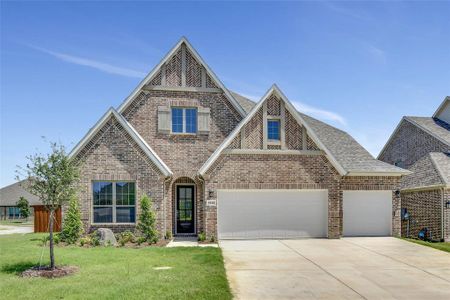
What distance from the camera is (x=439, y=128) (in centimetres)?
2516

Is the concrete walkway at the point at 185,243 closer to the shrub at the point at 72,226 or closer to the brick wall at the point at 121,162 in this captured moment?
the brick wall at the point at 121,162

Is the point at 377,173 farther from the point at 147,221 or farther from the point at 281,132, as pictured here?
the point at 147,221

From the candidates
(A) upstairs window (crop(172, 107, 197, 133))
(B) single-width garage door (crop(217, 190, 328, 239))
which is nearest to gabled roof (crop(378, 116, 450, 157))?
Result: (B) single-width garage door (crop(217, 190, 328, 239))

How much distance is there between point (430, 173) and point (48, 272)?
63.6 feet

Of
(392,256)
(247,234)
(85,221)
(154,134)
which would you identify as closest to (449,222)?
(392,256)

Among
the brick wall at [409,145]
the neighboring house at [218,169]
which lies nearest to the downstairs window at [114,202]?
the neighboring house at [218,169]

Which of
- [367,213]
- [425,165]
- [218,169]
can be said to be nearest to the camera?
[218,169]

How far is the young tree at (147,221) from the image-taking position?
1653 centimetres

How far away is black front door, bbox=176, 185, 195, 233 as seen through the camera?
64.2 ft

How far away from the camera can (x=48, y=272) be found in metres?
10.3

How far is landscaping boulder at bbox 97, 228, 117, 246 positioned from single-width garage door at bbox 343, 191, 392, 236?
1126 cm

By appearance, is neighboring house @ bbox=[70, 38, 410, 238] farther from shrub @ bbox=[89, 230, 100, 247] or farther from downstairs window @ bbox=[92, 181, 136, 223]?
shrub @ bbox=[89, 230, 100, 247]

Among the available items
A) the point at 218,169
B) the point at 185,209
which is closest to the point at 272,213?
the point at 218,169

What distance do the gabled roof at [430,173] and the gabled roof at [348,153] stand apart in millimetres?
1976
